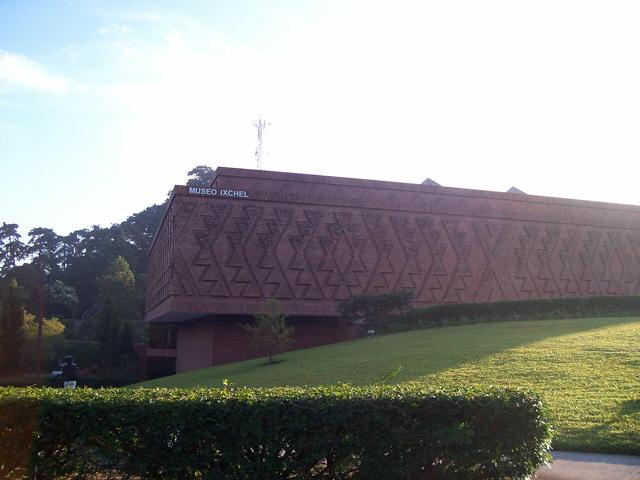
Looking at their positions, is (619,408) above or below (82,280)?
below

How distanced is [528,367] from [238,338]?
2466cm

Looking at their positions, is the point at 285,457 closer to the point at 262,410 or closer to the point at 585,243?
the point at 262,410

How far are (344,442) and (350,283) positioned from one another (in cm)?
3368

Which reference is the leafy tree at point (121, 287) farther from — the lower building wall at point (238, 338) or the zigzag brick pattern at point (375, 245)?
the lower building wall at point (238, 338)

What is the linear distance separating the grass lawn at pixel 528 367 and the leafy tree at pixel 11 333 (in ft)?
89.0

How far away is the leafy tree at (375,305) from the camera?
125 feet

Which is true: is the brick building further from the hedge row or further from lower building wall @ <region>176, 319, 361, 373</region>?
the hedge row

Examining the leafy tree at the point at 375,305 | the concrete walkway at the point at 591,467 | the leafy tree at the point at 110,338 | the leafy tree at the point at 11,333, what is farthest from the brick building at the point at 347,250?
the concrete walkway at the point at 591,467

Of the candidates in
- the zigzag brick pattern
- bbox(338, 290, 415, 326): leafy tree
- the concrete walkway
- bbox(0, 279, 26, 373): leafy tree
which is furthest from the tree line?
the concrete walkway

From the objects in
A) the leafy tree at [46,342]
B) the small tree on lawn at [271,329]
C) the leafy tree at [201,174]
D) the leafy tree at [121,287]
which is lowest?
the leafy tree at [46,342]

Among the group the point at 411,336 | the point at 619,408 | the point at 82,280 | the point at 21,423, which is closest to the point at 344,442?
the point at 21,423

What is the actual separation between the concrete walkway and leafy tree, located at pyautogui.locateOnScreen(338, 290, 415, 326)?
85.9ft

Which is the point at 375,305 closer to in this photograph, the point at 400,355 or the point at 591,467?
the point at 400,355

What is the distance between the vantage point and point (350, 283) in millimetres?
41750
